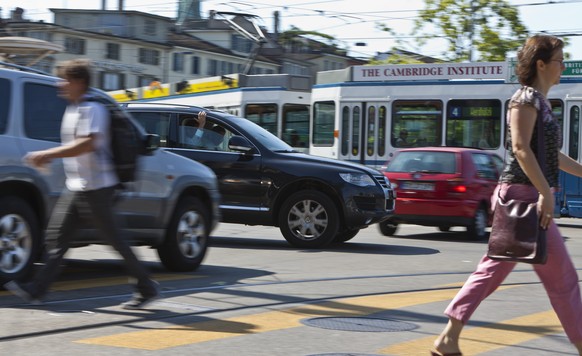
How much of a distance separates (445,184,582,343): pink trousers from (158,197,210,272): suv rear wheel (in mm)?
4822

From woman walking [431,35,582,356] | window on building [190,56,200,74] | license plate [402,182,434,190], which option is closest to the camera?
woman walking [431,35,582,356]

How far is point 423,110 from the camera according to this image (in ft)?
74.2

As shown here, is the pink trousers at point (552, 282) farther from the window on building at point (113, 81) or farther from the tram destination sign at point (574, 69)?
the window on building at point (113, 81)

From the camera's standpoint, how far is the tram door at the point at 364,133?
23.2 metres

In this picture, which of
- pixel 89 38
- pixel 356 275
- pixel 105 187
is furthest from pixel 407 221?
pixel 89 38

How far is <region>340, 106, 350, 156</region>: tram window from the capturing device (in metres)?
23.8

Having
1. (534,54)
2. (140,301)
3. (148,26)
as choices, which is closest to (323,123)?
(140,301)

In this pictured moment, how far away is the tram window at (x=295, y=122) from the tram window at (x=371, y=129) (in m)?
2.49

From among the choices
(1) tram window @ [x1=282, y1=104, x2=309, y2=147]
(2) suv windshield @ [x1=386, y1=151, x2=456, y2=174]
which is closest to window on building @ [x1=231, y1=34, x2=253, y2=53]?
(1) tram window @ [x1=282, y1=104, x2=309, y2=147]

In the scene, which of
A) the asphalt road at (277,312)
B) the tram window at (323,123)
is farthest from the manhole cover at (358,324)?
the tram window at (323,123)

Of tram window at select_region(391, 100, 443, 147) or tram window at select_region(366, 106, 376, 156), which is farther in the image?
tram window at select_region(366, 106, 376, 156)

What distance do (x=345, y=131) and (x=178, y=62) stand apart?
60.3 m

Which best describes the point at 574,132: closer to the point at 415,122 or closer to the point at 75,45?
the point at 415,122

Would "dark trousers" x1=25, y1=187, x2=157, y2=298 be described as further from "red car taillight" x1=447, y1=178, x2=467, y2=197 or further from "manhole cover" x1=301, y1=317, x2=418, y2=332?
"red car taillight" x1=447, y1=178, x2=467, y2=197
